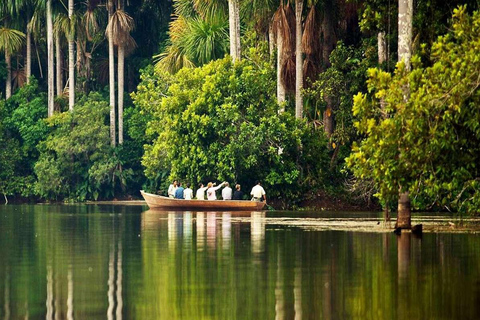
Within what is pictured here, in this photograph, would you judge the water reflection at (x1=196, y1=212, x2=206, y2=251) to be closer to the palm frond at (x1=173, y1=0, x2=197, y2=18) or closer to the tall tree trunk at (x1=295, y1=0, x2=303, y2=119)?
the tall tree trunk at (x1=295, y1=0, x2=303, y2=119)

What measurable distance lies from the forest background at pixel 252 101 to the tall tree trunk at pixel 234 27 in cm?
8

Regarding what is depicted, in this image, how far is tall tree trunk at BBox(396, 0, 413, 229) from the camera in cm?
3005

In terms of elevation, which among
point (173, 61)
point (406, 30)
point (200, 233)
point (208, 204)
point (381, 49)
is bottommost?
point (200, 233)

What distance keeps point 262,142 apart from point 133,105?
2343 cm

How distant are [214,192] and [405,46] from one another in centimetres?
1986

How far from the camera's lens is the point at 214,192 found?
49188 mm

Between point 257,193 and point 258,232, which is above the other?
point 257,193

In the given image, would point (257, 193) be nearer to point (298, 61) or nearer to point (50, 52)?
point (298, 61)

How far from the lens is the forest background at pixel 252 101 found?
2631 cm

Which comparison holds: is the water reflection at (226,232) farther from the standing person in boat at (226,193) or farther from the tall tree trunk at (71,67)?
the tall tree trunk at (71,67)

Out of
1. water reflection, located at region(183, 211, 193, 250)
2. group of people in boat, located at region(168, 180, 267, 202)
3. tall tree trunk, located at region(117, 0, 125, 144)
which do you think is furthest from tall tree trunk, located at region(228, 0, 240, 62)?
tall tree trunk, located at region(117, 0, 125, 144)

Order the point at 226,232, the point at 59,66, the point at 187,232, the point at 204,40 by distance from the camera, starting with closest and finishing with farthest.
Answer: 1. the point at 226,232
2. the point at 187,232
3. the point at 204,40
4. the point at 59,66

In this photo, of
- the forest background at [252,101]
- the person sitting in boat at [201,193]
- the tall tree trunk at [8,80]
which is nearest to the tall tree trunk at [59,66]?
the forest background at [252,101]

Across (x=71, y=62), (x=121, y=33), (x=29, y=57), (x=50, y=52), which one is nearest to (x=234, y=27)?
(x=121, y=33)
